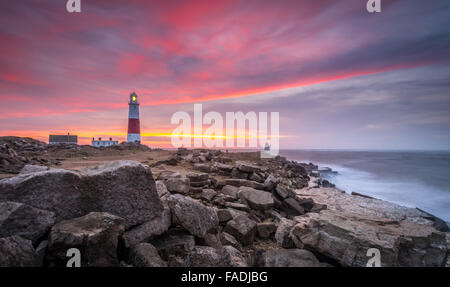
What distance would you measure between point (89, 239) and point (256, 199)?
207 inches

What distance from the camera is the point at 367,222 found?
16.4 feet

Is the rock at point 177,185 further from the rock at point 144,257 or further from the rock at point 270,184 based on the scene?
the rock at point 270,184

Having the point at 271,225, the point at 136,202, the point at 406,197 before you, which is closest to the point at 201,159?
the point at 271,225

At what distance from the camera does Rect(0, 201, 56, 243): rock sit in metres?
3.20

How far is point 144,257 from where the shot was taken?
3.43 meters

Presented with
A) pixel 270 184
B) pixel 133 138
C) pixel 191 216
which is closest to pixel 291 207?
pixel 270 184

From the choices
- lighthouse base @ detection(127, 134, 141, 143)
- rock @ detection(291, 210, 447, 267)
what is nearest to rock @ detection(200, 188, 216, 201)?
rock @ detection(291, 210, 447, 267)

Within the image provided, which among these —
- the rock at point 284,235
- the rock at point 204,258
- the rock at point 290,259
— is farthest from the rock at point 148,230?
the rock at point 284,235

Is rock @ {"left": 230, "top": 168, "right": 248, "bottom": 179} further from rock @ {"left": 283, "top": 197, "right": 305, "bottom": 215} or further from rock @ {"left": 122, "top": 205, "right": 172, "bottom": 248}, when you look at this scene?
rock @ {"left": 122, "top": 205, "right": 172, "bottom": 248}

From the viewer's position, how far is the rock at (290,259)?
154 inches

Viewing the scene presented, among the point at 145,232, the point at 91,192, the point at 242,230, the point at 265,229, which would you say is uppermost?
the point at 91,192

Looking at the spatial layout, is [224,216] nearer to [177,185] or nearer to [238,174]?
[177,185]
